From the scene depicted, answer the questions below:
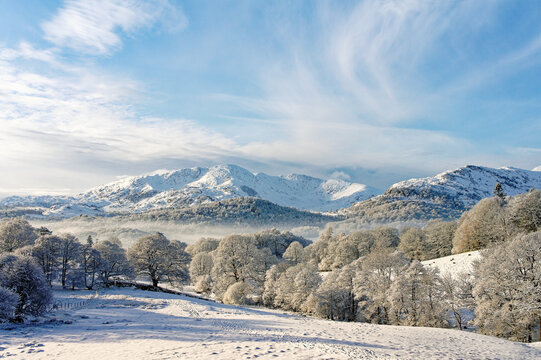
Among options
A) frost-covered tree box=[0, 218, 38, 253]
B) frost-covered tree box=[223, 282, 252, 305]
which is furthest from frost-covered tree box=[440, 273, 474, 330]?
frost-covered tree box=[0, 218, 38, 253]

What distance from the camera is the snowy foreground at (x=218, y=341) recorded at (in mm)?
16875

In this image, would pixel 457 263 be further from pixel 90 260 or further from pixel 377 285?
pixel 90 260

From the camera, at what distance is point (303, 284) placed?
46375 mm

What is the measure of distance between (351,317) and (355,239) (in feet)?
136

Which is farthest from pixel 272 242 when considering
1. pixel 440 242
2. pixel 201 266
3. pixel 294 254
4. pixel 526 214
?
pixel 526 214

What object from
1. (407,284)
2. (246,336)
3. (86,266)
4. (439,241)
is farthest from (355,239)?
(246,336)

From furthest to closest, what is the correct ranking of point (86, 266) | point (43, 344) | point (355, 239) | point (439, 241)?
1. point (355, 239)
2. point (439, 241)
3. point (86, 266)
4. point (43, 344)

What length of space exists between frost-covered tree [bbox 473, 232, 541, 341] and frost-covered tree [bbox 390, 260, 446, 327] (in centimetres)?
434

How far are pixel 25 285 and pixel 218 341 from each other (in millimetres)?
19160

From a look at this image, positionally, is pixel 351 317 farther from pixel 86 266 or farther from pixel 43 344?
pixel 86 266

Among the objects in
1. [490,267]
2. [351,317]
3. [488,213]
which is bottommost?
[351,317]

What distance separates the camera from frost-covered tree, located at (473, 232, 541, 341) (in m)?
28.9

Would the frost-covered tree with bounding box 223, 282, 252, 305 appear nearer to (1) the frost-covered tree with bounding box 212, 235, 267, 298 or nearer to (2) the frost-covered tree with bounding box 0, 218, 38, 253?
(1) the frost-covered tree with bounding box 212, 235, 267, 298

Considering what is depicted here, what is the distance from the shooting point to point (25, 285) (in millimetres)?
26516
